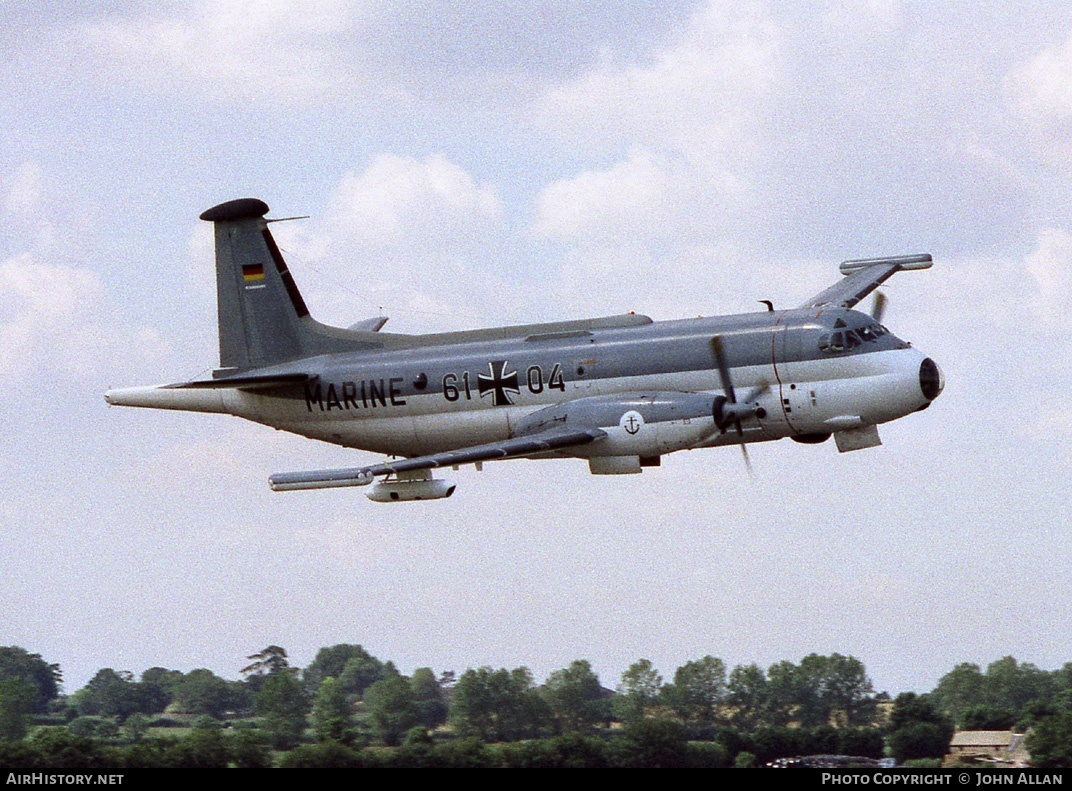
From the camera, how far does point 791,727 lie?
6378cm

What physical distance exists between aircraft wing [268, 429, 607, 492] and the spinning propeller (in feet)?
13.4

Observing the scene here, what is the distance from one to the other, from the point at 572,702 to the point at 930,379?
17.3 meters

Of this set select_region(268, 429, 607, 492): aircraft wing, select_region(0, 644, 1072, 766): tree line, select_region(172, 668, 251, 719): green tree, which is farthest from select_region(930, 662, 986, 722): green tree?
select_region(172, 668, 251, 719): green tree

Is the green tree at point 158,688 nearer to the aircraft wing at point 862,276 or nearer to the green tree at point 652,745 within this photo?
the green tree at point 652,745

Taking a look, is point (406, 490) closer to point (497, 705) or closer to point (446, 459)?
point (446, 459)

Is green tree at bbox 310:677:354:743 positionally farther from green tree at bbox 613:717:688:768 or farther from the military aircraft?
green tree at bbox 613:717:688:768

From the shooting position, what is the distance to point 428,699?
64500 millimetres

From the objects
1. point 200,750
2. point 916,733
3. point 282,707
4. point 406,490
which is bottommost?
point 916,733

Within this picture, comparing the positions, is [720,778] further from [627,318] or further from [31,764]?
[31,764]

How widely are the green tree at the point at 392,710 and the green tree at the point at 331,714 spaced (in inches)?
34.4

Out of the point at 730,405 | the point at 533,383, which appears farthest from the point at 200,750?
the point at 730,405

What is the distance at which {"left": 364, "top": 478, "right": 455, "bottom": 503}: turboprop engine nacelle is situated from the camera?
57.6m

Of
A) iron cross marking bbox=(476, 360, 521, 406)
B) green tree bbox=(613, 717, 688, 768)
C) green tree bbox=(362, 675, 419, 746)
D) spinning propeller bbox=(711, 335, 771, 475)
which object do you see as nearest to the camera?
spinning propeller bbox=(711, 335, 771, 475)

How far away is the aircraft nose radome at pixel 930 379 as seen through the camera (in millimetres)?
57812
